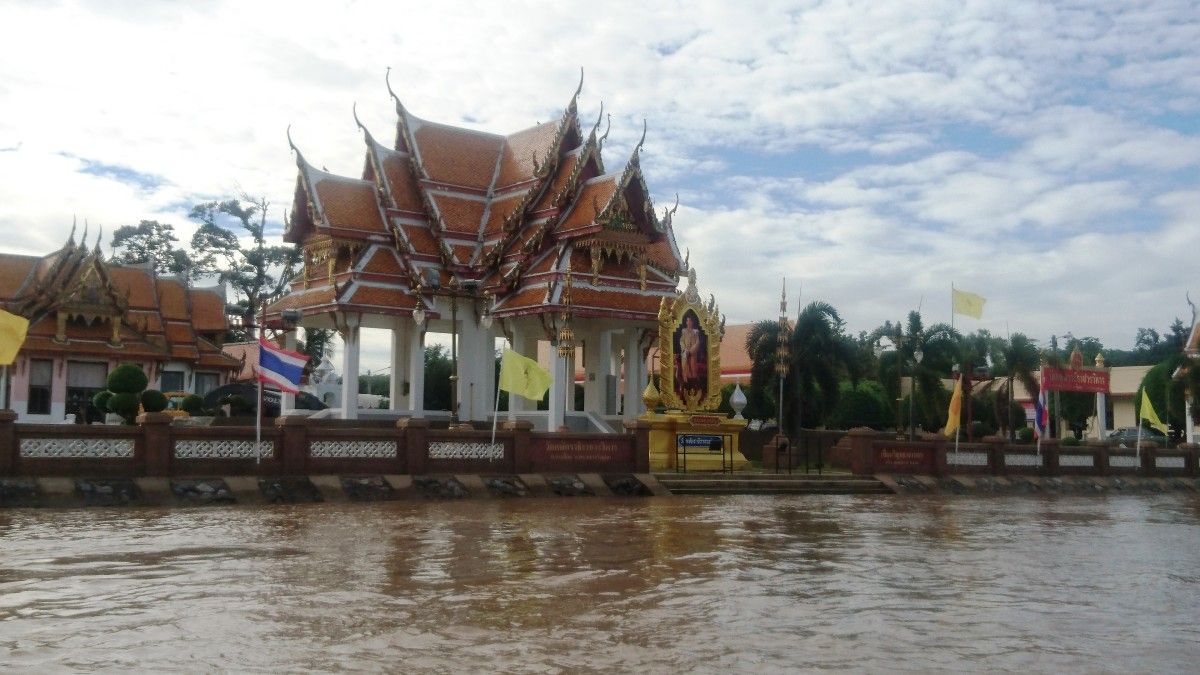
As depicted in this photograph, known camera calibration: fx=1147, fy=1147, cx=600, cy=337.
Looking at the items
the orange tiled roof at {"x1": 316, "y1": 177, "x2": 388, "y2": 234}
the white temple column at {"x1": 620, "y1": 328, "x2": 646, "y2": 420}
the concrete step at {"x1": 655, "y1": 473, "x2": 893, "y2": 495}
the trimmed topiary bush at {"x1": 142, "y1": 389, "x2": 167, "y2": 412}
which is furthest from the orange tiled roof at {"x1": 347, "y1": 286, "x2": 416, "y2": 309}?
the concrete step at {"x1": 655, "y1": 473, "x2": 893, "y2": 495}

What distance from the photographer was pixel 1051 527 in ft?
54.9

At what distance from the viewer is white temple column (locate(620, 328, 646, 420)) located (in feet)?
106

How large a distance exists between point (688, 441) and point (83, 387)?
23.3 m

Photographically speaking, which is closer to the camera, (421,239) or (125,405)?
(125,405)

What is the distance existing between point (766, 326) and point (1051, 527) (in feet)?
61.1

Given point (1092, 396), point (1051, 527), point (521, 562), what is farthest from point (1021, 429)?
point (521, 562)

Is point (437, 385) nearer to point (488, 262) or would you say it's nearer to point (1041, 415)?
point (488, 262)

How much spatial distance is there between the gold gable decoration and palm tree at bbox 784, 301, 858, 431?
5835 mm

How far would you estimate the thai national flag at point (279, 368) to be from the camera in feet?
65.6

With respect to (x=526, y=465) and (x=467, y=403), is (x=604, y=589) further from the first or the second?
(x=467, y=403)

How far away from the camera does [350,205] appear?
1265 inches

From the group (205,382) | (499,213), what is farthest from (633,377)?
(205,382)

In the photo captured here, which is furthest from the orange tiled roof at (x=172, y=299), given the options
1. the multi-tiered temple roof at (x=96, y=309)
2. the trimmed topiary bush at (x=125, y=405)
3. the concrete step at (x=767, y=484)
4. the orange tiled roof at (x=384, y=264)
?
the concrete step at (x=767, y=484)

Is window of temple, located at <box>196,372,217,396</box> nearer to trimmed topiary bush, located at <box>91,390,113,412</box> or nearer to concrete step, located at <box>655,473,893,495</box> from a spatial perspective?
trimmed topiary bush, located at <box>91,390,113,412</box>
